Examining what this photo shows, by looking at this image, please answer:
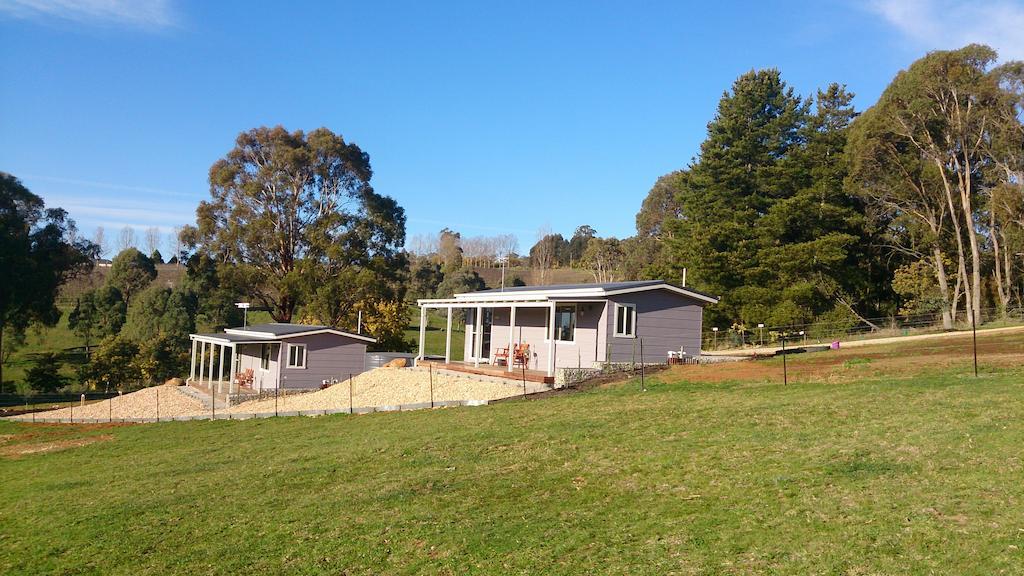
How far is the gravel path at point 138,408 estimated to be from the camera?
27586 mm

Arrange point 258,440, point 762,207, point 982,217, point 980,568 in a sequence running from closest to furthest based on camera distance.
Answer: point 980,568 < point 258,440 < point 982,217 < point 762,207

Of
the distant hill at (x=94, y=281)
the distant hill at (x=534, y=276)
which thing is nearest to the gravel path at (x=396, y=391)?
the distant hill at (x=94, y=281)

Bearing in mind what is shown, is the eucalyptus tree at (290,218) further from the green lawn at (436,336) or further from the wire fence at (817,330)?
the wire fence at (817,330)

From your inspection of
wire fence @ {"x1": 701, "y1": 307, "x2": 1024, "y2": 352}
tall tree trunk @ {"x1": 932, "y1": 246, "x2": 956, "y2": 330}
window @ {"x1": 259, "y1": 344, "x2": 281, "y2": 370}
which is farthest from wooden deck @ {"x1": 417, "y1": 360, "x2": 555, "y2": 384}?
tall tree trunk @ {"x1": 932, "y1": 246, "x2": 956, "y2": 330}

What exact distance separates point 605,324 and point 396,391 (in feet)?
22.7

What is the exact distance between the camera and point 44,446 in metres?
19.7

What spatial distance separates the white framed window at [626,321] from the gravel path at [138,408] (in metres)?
14.2

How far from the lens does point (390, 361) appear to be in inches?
1299

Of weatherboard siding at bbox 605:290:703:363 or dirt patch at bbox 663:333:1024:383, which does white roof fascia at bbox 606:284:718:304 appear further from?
dirt patch at bbox 663:333:1024:383

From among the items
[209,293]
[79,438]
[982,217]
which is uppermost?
[982,217]

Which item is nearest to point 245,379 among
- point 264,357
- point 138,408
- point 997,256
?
point 264,357

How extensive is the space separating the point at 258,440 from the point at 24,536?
6.71 metres

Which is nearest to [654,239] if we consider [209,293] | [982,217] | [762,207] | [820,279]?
[762,207]

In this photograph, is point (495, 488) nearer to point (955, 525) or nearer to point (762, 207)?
point (955, 525)
